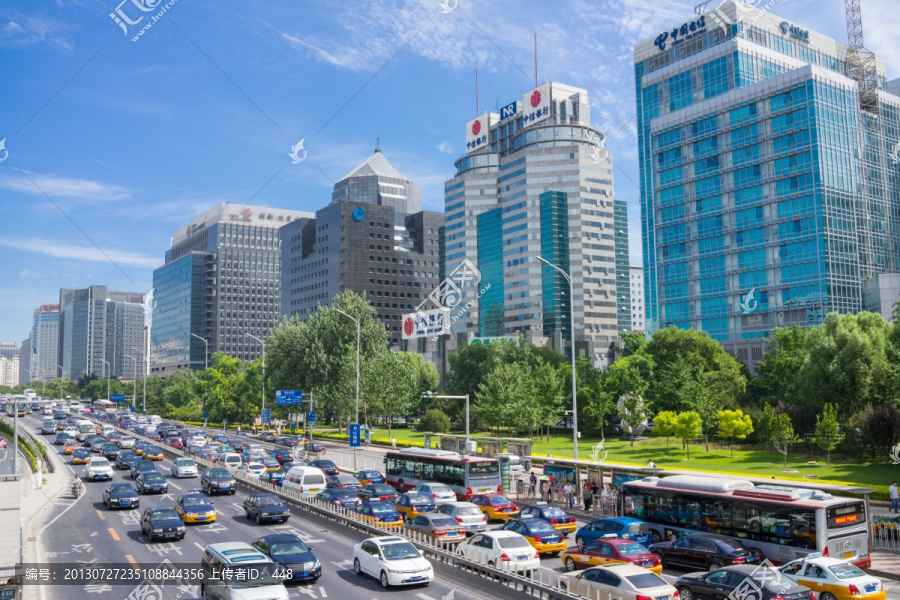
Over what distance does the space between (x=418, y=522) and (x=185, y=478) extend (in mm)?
30630

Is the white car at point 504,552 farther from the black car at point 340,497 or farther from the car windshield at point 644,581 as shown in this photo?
the black car at point 340,497

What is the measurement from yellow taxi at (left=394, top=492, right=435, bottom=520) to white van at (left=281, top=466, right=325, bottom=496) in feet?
23.1

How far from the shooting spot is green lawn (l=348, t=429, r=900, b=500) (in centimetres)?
4675

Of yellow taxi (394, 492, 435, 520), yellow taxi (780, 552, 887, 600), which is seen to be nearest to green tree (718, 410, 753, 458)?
yellow taxi (394, 492, 435, 520)

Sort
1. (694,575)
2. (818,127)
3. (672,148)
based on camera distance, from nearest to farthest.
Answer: (694,575) < (818,127) < (672,148)

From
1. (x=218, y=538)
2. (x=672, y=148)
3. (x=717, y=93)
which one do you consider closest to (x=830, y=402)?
(x=218, y=538)

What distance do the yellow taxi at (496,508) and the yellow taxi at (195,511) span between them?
13.1 meters

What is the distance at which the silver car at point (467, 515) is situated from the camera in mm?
30889

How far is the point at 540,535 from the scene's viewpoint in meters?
27.5

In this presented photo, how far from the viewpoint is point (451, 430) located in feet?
324

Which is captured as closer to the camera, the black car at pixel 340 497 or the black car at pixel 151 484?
the black car at pixel 340 497

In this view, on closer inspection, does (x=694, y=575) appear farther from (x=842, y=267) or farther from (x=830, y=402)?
(x=842, y=267)

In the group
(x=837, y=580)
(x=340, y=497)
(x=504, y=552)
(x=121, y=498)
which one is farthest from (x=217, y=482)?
(x=837, y=580)

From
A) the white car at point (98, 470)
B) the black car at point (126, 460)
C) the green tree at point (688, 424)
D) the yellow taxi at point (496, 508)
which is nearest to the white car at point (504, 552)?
the yellow taxi at point (496, 508)
